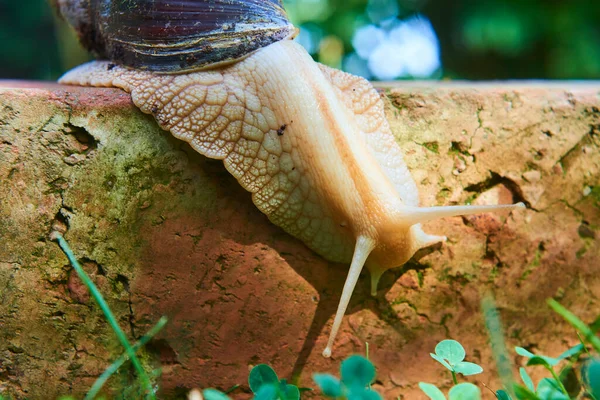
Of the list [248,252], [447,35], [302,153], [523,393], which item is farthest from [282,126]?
[447,35]

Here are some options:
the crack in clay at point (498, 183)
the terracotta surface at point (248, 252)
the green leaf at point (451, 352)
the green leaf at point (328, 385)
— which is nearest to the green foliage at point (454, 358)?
the green leaf at point (451, 352)

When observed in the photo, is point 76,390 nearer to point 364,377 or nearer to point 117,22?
point 364,377

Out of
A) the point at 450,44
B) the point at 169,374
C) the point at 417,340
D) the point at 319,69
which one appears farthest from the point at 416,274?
the point at 450,44

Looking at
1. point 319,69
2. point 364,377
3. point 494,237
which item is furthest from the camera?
point 494,237

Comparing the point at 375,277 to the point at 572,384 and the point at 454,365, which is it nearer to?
the point at 454,365

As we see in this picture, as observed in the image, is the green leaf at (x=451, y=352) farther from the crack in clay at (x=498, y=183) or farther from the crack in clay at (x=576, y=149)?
the crack in clay at (x=576, y=149)

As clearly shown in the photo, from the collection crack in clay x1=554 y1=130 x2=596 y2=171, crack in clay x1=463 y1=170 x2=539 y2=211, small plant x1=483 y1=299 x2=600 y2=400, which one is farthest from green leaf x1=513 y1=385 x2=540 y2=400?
crack in clay x1=554 y1=130 x2=596 y2=171

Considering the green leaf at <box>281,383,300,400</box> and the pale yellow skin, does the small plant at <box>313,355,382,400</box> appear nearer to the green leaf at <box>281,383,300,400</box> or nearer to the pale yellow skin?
the green leaf at <box>281,383,300,400</box>
